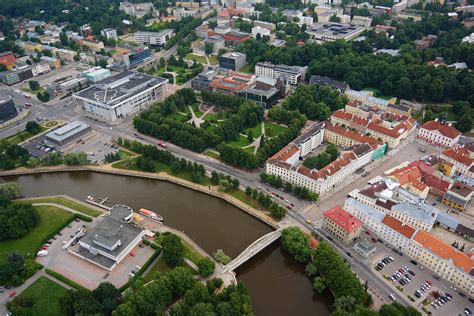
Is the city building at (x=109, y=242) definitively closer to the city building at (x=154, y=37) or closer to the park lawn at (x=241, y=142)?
the park lawn at (x=241, y=142)

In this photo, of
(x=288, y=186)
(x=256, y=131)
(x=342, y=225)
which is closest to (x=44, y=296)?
(x=288, y=186)

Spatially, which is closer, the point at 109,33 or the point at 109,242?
the point at 109,242

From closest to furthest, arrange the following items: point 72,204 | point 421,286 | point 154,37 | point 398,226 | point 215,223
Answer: point 421,286 → point 398,226 → point 215,223 → point 72,204 → point 154,37

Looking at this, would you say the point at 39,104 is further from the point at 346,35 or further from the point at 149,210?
the point at 346,35

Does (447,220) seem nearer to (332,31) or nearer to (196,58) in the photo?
(196,58)

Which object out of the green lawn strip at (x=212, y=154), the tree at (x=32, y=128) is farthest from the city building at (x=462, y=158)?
the tree at (x=32, y=128)

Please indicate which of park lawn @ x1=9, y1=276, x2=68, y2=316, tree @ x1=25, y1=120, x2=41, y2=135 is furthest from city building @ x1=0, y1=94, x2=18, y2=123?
park lawn @ x1=9, y1=276, x2=68, y2=316

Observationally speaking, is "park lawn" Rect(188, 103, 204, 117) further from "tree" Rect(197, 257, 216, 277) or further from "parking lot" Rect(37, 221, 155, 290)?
"tree" Rect(197, 257, 216, 277)
